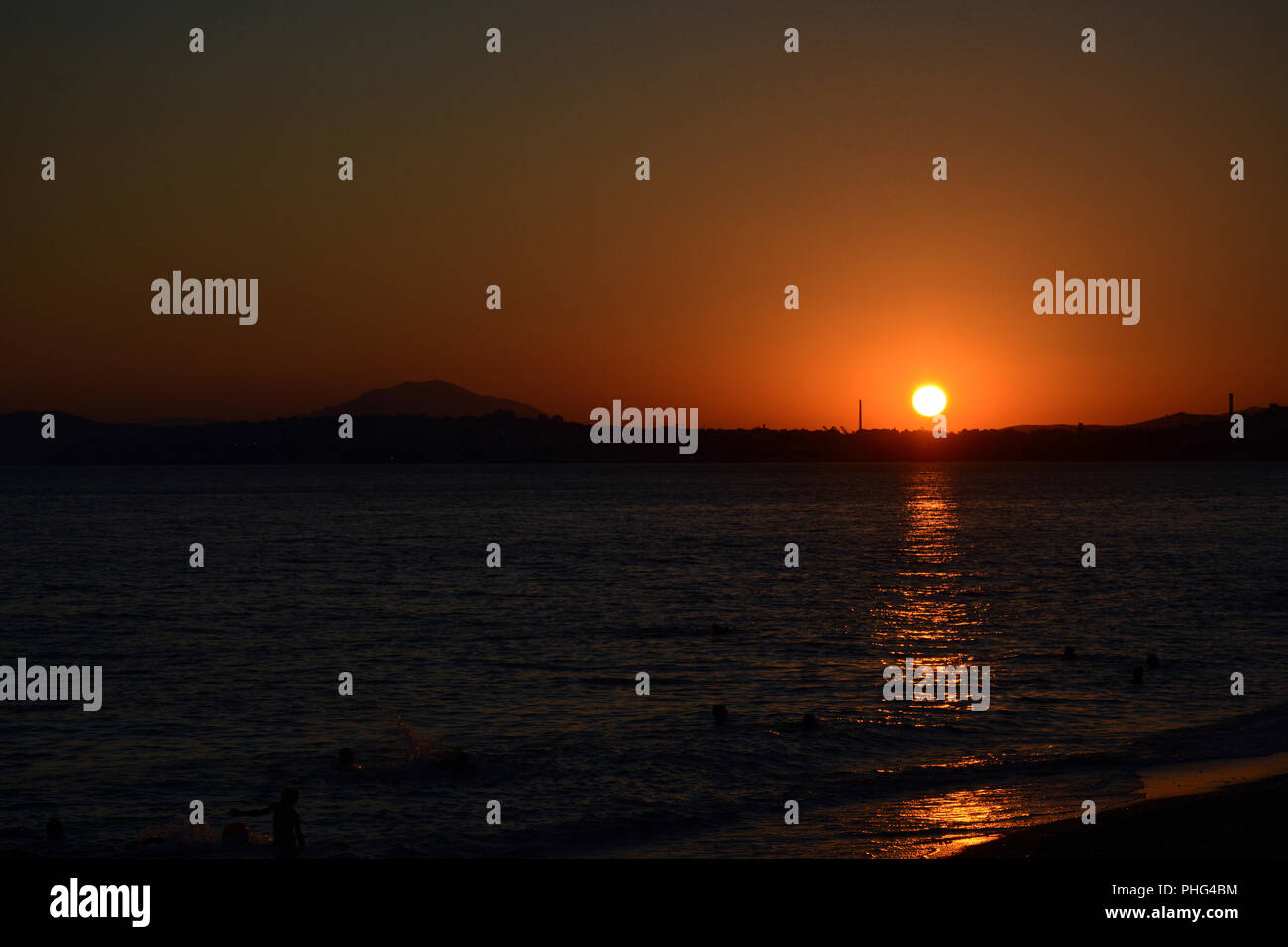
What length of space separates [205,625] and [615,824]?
1240 inches

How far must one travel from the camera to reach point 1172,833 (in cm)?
1496

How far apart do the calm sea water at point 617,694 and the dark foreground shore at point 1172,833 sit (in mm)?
1061

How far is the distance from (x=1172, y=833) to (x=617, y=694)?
16.6 metres

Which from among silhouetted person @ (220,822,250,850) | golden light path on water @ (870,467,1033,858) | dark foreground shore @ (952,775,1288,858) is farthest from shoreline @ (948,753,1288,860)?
silhouetted person @ (220,822,250,850)

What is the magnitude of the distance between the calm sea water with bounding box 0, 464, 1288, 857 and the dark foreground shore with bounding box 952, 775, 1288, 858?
1.06 metres

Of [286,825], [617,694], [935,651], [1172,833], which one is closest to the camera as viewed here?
[1172,833]

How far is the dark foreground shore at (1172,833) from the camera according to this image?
14.0 m

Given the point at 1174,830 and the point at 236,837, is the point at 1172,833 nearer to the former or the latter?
the point at 1174,830

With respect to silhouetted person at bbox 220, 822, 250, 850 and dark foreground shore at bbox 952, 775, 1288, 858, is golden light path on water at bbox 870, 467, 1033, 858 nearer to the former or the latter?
dark foreground shore at bbox 952, 775, 1288, 858

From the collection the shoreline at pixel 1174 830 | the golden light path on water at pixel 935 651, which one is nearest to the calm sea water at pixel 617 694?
the golden light path on water at pixel 935 651

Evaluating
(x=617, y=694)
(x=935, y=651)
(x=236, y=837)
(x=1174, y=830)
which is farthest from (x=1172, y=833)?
(x=935, y=651)

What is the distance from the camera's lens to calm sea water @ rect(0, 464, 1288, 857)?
60.4 feet
